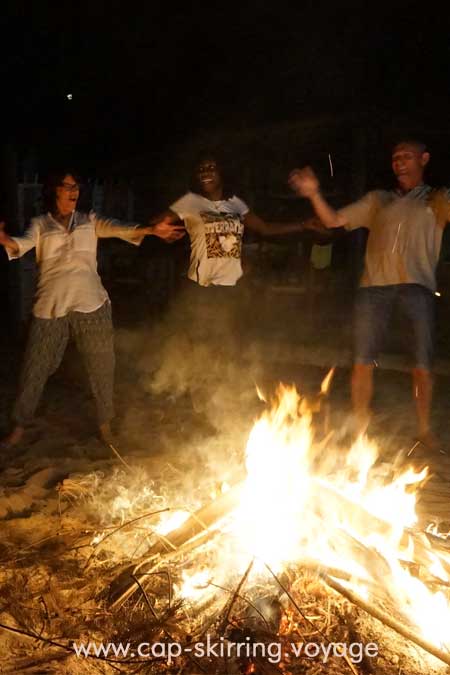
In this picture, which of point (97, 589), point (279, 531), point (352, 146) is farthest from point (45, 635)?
point (352, 146)

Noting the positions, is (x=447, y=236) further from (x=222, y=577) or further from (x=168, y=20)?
(x=222, y=577)

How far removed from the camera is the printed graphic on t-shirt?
16.4ft

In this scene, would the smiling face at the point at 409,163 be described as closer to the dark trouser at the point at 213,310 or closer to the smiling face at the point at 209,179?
the smiling face at the point at 209,179

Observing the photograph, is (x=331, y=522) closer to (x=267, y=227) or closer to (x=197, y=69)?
(x=267, y=227)

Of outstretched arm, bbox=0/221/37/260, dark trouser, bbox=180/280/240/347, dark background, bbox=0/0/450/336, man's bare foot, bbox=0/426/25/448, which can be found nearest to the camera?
outstretched arm, bbox=0/221/37/260

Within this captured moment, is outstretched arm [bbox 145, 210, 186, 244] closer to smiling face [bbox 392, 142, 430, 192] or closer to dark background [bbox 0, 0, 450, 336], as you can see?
smiling face [bbox 392, 142, 430, 192]

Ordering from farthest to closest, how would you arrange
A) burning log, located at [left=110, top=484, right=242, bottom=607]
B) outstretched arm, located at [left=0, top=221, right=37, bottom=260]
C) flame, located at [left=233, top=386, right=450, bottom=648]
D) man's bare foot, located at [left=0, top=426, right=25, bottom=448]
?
man's bare foot, located at [left=0, top=426, right=25, bottom=448], outstretched arm, located at [left=0, top=221, right=37, bottom=260], burning log, located at [left=110, top=484, right=242, bottom=607], flame, located at [left=233, top=386, right=450, bottom=648]

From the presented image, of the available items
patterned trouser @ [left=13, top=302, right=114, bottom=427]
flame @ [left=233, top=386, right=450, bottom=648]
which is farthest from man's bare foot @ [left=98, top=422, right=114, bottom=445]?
flame @ [left=233, top=386, right=450, bottom=648]

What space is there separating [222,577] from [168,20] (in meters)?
11.1

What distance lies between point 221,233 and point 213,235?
6cm

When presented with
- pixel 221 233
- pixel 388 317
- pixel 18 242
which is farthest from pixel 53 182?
pixel 388 317

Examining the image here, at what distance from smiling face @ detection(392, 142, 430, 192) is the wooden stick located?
2.92 metres

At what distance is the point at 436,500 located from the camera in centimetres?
414

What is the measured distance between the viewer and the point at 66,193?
454 centimetres
